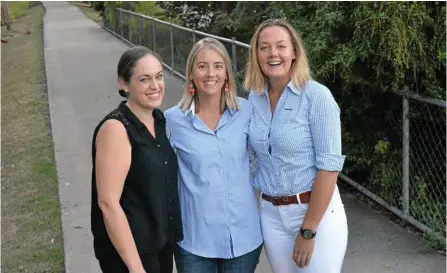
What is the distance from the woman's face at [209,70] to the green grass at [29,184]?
8.27ft

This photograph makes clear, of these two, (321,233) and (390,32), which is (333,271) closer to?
(321,233)

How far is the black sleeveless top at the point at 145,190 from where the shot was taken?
8.29ft

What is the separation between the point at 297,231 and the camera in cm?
280

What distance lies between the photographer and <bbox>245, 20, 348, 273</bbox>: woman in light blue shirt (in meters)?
2.64

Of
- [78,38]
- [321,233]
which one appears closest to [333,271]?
[321,233]

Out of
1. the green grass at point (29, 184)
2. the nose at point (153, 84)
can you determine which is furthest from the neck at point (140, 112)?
the green grass at point (29, 184)

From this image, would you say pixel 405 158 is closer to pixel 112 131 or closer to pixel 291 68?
pixel 291 68

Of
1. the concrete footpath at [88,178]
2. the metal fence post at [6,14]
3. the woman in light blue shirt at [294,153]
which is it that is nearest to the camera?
the woman in light blue shirt at [294,153]

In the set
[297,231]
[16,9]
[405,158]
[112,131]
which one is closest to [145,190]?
[112,131]

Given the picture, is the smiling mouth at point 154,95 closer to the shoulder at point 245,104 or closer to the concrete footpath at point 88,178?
the shoulder at point 245,104

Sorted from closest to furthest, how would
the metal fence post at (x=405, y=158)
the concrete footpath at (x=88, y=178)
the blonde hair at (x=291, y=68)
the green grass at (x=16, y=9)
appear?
the blonde hair at (x=291, y=68) < the concrete footpath at (x=88, y=178) < the metal fence post at (x=405, y=158) < the green grass at (x=16, y=9)

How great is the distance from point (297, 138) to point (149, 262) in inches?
33.5

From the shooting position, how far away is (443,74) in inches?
186

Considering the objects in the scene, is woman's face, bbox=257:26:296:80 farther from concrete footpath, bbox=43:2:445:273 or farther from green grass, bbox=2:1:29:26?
green grass, bbox=2:1:29:26
